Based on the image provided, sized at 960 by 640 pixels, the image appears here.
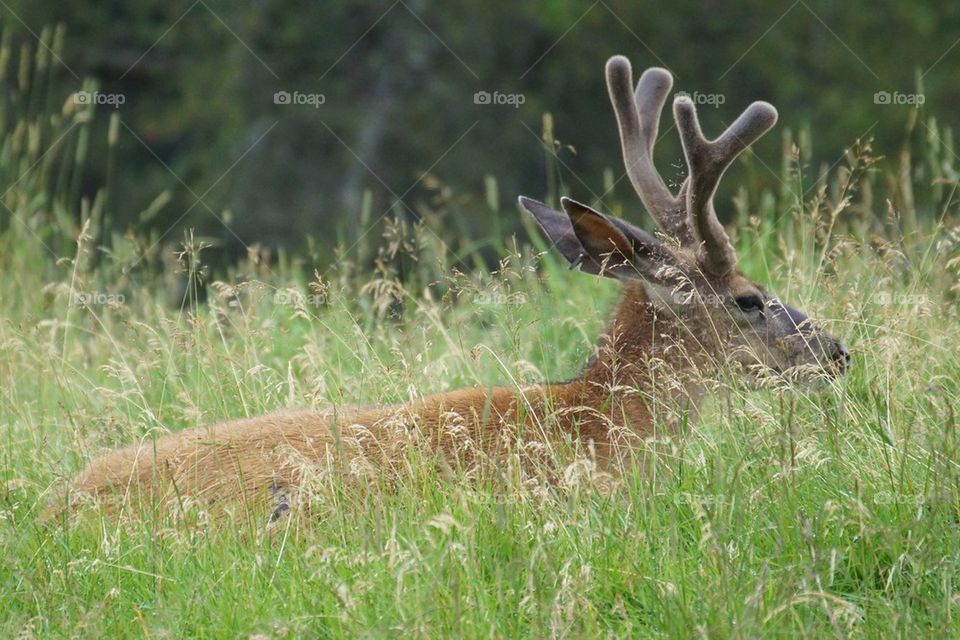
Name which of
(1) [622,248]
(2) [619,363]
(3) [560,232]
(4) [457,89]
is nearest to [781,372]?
(2) [619,363]

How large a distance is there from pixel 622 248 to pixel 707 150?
473mm

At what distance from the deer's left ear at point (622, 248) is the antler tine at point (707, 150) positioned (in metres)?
0.18

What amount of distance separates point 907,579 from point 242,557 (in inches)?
65.7

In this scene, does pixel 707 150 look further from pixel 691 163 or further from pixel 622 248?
pixel 622 248

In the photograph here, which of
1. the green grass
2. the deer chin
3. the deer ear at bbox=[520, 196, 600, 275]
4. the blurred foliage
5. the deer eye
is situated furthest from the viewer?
the blurred foliage

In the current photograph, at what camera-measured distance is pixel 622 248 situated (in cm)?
540

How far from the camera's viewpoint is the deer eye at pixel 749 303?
5449 millimetres

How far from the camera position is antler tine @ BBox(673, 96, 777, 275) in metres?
5.25

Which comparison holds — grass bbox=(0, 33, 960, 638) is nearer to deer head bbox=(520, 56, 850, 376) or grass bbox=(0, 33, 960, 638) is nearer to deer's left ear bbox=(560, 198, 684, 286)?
deer head bbox=(520, 56, 850, 376)

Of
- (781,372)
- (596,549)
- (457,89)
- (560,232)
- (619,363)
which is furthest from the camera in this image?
(457,89)

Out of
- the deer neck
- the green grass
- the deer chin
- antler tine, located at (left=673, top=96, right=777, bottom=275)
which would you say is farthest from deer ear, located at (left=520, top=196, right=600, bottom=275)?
the green grass

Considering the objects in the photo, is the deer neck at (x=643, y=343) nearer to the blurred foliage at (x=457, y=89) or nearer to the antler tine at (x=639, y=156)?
the antler tine at (x=639, y=156)

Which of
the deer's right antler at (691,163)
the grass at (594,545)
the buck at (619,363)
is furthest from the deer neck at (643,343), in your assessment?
the grass at (594,545)

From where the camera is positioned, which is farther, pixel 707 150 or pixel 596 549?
pixel 707 150
